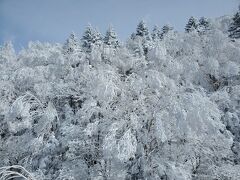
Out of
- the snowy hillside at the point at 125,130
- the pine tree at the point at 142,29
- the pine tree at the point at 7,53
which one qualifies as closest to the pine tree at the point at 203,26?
the pine tree at the point at 142,29

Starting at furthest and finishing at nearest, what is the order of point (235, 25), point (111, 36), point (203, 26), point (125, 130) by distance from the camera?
point (111, 36), point (203, 26), point (235, 25), point (125, 130)

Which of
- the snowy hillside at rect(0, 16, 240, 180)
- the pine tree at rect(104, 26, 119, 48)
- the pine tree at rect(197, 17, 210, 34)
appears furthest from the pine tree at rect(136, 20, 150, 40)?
the snowy hillside at rect(0, 16, 240, 180)

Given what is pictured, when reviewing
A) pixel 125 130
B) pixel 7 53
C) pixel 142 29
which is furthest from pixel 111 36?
pixel 125 130

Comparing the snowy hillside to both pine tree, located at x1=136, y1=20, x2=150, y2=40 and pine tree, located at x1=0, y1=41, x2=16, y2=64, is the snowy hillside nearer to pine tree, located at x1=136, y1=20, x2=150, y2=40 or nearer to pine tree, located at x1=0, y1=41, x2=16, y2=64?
pine tree, located at x1=0, y1=41, x2=16, y2=64

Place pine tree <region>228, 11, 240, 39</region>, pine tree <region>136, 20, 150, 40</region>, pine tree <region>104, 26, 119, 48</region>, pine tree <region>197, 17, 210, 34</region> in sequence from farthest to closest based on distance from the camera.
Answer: pine tree <region>136, 20, 150, 40</region> < pine tree <region>104, 26, 119, 48</region> < pine tree <region>228, 11, 240, 39</region> < pine tree <region>197, 17, 210, 34</region>

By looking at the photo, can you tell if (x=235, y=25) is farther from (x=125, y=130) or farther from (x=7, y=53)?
(x=125, y=130)

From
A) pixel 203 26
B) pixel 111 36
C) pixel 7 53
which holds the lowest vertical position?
pixel 7 53

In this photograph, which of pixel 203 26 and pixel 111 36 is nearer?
pixel 203 26

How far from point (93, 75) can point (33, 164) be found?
15.7 feet

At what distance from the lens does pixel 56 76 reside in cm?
1897

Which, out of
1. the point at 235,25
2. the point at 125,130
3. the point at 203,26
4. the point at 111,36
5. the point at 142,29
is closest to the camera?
the point at 125,130

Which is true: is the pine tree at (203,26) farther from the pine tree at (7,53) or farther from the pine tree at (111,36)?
the pine tree at (7,53)

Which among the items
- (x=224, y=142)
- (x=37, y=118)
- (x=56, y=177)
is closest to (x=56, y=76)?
(x=37, y=118)

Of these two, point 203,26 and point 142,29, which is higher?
point 142,29
